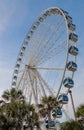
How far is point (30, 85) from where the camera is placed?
4800 cm

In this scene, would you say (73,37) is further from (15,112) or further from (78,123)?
(15,112)

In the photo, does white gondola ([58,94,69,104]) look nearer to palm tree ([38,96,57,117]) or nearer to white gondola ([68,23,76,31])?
palm tree ([38,96,57,117])

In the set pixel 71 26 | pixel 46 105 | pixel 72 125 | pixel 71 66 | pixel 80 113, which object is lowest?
pixel 72 125

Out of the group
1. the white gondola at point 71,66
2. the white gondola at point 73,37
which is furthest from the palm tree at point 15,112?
the white gondola at point 73,37

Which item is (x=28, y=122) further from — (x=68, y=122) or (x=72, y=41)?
(x=72, y=41)

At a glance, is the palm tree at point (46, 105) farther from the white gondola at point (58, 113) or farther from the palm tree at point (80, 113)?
the palm tree at point (80, 113)

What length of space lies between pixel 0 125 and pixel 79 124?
1174 cm

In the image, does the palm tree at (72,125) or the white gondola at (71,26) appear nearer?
the palm tree at (72,125)

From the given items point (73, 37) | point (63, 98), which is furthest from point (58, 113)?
point (73, 37)

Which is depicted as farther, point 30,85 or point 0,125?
point 30,85

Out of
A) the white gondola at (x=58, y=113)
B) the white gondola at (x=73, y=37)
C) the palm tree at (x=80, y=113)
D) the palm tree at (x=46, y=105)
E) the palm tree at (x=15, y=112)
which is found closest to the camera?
the palm tree at (x=15, y=112)

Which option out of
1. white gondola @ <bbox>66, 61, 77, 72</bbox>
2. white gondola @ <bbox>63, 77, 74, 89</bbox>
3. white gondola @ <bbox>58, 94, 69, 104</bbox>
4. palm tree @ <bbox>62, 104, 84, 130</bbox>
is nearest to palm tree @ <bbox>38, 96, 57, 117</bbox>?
white gondola @ <bbox>58, 94, 69, 104</bbox>

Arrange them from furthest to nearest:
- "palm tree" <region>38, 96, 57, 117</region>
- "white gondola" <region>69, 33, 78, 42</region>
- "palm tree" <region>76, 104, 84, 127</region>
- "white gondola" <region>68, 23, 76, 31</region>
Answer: "white gondola" <region>68, 23, 76, 31</region> → "white gondola" <region>69, 33, 78, 42</region> → "palm tree" <region>38, 96, 57, 117</region> → "palm tree" <region>76, 104, 84, 127</region>

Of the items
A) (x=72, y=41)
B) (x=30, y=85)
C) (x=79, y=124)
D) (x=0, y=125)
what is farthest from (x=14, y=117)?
(x=72, y=41)
